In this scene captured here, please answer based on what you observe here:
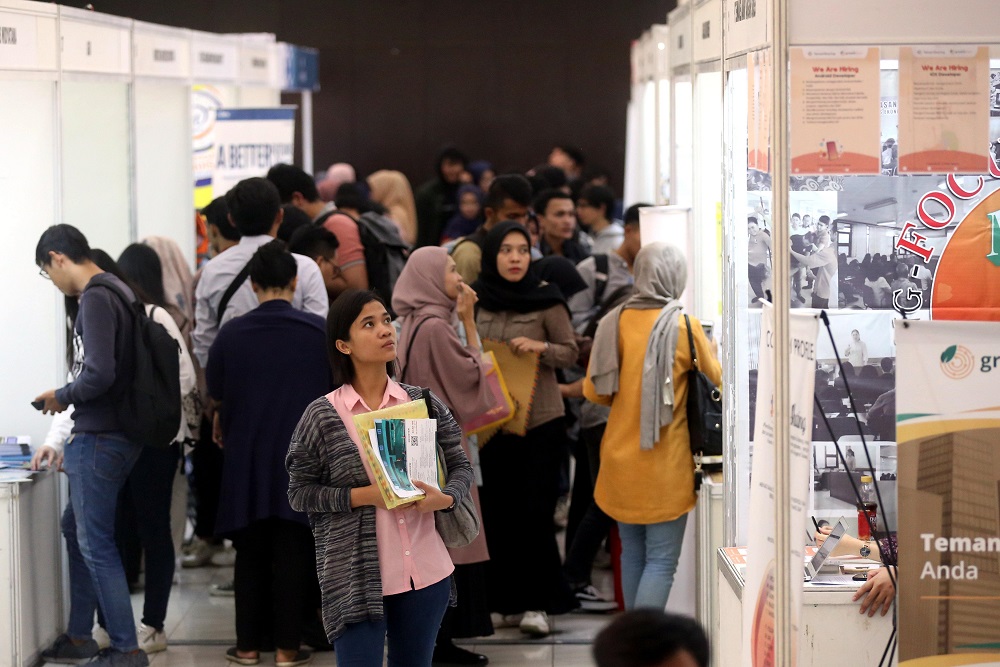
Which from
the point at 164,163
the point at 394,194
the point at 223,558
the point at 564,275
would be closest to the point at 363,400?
the point at 564,275

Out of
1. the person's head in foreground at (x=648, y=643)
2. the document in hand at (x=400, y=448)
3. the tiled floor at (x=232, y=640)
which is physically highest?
the document in hand at (x=400, y=448)

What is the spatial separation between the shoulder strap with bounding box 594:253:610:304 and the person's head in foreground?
3.89 m

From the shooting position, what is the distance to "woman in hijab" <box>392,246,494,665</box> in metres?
4.34

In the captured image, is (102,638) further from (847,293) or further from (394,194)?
(394,194)

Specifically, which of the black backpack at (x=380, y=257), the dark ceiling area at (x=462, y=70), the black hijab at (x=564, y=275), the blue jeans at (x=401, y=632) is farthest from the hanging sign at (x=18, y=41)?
the dark ceiling area at (x=462, y=70)

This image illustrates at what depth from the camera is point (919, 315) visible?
299 cm

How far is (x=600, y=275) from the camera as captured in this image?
5832 mm

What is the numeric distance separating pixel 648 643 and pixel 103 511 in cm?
308

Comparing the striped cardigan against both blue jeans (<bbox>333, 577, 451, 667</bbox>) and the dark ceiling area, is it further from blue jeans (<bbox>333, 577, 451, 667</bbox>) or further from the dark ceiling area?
the dark ceiling area

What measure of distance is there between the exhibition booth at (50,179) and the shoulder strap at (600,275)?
7.48 ft

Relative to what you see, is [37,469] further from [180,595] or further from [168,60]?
[168,60]

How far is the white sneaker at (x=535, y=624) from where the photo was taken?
508cm

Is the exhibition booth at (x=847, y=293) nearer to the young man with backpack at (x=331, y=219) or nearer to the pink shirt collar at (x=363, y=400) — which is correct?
the pink shirt collar at (x=363, y=400)

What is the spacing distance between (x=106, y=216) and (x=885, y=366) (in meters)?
4.41
